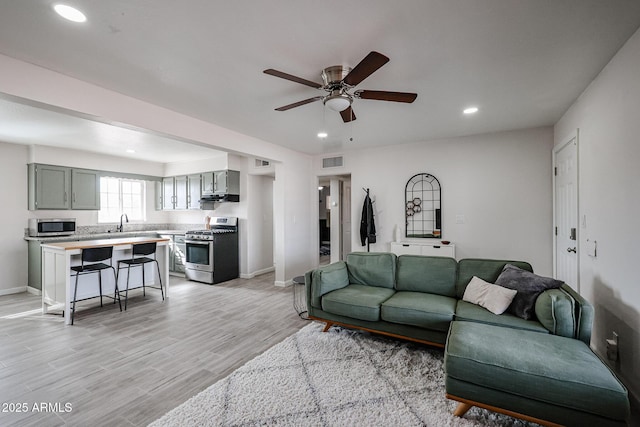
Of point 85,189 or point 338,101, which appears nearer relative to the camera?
point 338,101

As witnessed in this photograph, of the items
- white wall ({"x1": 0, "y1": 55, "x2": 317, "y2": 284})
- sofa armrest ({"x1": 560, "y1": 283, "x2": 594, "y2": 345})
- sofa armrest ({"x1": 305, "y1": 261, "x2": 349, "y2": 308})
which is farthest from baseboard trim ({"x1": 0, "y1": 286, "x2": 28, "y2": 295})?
sofa armrest ({"x1": 560, "y1": 283, "x2": 594, "y2": 345})

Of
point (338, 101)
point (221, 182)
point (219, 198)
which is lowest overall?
point (219, 198)

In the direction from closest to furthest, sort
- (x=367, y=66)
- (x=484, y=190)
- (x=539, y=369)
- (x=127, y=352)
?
(x=539, y=369), (x=367, y=66), (x=127, y=352), (x=484, y=190)

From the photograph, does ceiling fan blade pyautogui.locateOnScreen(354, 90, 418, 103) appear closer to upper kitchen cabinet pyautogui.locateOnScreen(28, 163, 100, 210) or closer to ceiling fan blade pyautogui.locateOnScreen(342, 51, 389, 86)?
ceiling fan blade pyautogui.locateOnScreen(342, 51, 389, 86)

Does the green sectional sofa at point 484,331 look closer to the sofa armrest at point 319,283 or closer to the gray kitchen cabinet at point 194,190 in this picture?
the sofa armrest at point 319,283

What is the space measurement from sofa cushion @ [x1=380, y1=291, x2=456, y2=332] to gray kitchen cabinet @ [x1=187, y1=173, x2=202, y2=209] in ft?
15.9

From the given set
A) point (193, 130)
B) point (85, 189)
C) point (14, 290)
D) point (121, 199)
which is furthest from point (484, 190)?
point (14, 290)

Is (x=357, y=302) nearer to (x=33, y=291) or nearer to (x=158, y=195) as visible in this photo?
(x=33, y=291)

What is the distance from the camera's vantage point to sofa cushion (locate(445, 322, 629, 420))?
145 centimetres

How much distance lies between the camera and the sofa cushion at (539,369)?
145 centimetres

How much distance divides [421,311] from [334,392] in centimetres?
103

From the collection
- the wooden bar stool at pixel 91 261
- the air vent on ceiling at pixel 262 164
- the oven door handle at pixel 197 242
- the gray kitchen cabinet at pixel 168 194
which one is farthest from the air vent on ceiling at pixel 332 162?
the wooden bar stool at pixel 91 261

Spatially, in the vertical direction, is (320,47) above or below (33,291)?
above

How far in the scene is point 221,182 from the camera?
5.72 metres
